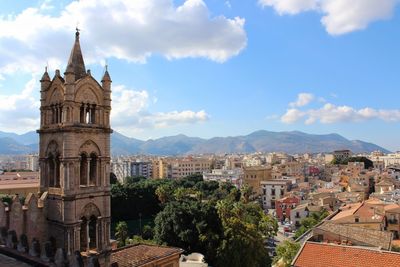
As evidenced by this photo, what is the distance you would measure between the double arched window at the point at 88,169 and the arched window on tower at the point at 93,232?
2131 mm

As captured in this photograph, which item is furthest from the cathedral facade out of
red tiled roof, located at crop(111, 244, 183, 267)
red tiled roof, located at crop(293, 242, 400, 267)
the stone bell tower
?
red tiled roof, located at crop(293, 242, 400, 267)

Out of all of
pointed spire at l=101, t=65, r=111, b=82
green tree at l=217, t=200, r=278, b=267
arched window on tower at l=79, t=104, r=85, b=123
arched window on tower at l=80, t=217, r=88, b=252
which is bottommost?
green tree at l=217, t=200, r=278, b=267

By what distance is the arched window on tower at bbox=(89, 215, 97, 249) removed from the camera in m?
24.3

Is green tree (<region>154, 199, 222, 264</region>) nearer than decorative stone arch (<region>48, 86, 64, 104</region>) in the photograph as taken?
No

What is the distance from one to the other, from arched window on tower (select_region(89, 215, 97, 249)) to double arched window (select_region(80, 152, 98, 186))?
213 centimetres

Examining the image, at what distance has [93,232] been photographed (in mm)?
24625

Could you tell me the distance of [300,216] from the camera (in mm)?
79062

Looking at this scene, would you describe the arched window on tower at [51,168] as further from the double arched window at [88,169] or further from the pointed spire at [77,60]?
the pointed spire at [77,60]

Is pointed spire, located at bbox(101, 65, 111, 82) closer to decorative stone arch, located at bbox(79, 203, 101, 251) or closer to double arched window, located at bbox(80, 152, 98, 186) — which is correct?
double arched window, located at bbox(80, 152, 98, 186)

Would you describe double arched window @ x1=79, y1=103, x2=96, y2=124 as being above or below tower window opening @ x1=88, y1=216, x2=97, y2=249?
above

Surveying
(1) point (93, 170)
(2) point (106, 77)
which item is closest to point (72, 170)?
(1) point (93, 170)

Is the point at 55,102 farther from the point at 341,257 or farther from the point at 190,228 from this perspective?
the point at 190,228

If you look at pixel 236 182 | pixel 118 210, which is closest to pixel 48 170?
pixel 118 210

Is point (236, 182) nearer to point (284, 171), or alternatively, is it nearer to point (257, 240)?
point (284, 171)
